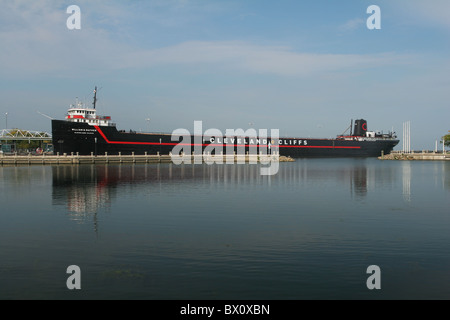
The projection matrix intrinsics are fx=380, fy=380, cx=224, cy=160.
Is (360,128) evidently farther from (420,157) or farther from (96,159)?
(96,159)

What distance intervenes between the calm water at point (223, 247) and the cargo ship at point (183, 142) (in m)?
49.3

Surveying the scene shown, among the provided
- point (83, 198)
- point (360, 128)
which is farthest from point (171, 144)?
point (360, 128)

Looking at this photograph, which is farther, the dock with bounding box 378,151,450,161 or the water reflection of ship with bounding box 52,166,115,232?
the dock with bounding box 378,151,450,161

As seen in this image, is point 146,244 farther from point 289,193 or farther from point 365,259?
point 289,193

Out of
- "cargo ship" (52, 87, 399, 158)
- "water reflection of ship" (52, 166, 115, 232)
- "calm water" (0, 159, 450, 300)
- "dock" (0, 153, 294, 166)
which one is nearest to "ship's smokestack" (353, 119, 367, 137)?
"cargo ship" (52, 87, 399, 158)

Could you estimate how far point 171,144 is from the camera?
89750mm

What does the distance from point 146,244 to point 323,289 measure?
7.48 meters

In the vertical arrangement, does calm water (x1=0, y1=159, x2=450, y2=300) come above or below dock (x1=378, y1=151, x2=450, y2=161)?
below

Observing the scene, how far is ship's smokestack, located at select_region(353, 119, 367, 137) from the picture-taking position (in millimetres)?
127625

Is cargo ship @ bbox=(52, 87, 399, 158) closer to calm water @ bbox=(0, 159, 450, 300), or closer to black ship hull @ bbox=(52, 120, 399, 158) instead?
black ship hull @ bbox=(52, 120, 399, 158)

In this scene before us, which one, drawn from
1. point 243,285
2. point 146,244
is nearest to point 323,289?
point 243,285

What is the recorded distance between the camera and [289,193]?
32344mm

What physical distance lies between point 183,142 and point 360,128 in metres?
66.7

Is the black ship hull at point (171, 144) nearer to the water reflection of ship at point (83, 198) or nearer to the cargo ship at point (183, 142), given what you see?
the cargo ship at point (183, 142)
